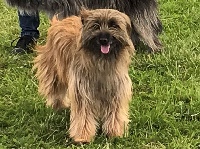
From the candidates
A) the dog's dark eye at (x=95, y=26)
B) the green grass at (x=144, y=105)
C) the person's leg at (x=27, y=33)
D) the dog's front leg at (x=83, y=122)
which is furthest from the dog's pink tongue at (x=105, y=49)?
the person's leg at (x=27, y=33)

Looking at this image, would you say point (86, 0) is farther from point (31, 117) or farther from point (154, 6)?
point (31, 117)

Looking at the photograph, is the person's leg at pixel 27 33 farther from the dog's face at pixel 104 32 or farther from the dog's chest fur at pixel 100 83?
the dog's face at pixel 104 32

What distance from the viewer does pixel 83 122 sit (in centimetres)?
418

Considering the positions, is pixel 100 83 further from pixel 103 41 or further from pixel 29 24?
pixel 29 24

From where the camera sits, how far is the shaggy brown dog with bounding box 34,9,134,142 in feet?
12.8

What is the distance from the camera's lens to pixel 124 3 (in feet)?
18.9

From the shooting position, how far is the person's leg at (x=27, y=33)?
249 inches

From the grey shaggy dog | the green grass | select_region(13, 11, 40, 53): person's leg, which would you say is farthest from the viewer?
select_region(13, 11, 40, 53): person's leg

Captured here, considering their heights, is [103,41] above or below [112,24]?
below

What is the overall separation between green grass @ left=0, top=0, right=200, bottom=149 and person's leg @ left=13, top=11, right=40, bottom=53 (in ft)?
0.47

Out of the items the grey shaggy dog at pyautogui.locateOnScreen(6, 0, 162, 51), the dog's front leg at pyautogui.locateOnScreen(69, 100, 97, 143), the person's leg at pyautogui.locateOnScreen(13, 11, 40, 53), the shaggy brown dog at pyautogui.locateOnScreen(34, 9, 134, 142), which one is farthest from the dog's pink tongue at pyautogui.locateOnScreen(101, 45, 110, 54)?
the person's leg at pyautogui.locateOnScreen(13, 11, 40, 53)

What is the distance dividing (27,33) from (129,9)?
4.17ft

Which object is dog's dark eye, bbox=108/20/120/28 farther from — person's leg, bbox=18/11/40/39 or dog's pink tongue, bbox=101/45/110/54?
person's leg, bbox=18/11/40/39

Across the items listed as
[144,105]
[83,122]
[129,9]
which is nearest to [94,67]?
[83,122]
